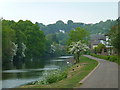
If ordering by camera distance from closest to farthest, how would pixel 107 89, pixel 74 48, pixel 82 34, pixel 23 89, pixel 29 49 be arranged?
pixel 107 89
pixel 23 89
pixel 74 48
pixel 82 34
pixel 29 49

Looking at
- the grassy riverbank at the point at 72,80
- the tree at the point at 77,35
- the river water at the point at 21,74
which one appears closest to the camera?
the grassy riverbank at the point at 72,80

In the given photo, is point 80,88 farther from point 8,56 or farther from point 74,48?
point 8,56

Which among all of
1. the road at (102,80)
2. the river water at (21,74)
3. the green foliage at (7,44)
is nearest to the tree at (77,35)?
the green foliage at (7,44)

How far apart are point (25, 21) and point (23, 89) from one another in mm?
75772

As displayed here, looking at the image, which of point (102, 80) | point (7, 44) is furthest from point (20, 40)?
point (102, 80)

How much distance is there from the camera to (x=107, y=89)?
1559cm

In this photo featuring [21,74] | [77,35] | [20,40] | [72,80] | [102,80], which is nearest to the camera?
[102,80]

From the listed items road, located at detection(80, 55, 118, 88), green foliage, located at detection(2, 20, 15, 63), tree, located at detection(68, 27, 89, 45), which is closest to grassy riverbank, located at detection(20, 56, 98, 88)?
road, located at detection(80, 55, 118, 88)

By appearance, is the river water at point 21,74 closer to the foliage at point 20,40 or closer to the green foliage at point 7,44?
the green foliage at point 7,44

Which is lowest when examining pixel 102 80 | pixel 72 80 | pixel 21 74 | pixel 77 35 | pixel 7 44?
pixel 21 74

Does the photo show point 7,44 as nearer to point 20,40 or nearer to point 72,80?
point 20,40

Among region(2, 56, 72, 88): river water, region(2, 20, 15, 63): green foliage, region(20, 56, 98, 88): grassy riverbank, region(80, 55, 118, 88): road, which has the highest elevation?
region(2, 20, 15, 63): green foliage

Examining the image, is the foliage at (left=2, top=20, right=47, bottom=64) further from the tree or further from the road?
the road

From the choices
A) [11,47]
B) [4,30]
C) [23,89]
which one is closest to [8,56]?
[11,47]
